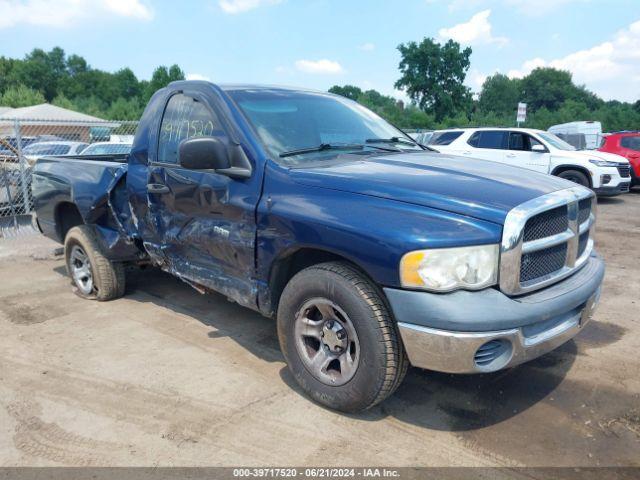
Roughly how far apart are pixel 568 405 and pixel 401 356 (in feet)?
4.05

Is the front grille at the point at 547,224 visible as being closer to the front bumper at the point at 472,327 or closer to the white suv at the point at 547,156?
the front bumper at the point at 472,327

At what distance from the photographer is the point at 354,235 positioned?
2.74 m

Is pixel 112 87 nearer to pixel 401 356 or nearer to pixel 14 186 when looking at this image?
pixel 14 186

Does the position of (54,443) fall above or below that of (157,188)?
below

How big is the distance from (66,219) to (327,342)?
3.90m

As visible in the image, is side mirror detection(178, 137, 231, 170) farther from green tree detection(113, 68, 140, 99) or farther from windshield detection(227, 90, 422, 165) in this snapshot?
green tree detection(113, 68, 140, 99)

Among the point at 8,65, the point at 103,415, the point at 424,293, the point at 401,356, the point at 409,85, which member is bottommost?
the point at 103,415

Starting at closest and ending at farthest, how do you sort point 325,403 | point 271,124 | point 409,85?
point 325,403, point 271,124, point 409,85

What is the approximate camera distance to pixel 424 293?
2580 mm

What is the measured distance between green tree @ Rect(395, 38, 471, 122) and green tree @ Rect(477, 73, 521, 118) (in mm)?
40582

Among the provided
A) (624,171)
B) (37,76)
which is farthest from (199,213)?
(37,76)

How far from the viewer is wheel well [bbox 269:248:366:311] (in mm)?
3165

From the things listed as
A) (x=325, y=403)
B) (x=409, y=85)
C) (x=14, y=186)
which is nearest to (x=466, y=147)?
(x=14, y=186)

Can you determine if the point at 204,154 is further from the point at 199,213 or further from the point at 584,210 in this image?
the point at 584,210
